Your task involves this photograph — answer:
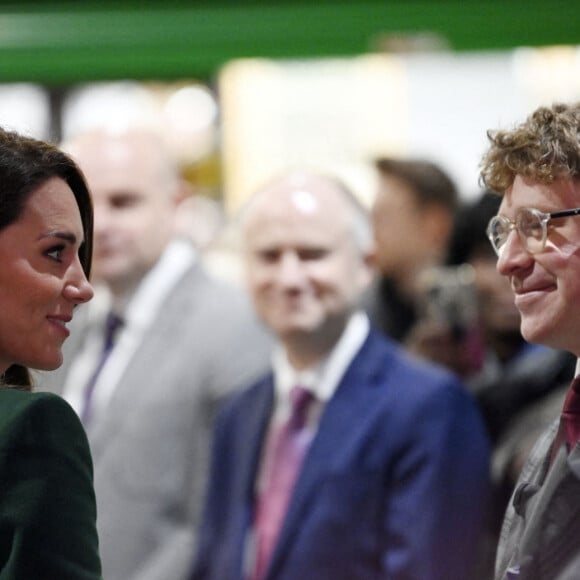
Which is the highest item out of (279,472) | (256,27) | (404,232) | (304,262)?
(256,27)

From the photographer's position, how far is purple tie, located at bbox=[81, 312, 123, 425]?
3.35 metres

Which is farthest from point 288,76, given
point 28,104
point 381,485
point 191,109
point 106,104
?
point 381,485

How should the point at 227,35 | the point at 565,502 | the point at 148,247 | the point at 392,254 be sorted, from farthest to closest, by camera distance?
1. the point at 392,254
2. the point at 227,35
3. the point at 148,247
4. the point at 565,502

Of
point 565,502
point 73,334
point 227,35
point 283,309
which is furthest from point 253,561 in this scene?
point 227,35

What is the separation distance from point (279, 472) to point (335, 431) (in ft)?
0.51

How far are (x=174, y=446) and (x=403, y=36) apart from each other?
137cm

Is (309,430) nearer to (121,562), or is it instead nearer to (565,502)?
(121,562)

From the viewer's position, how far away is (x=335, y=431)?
2.93 metres

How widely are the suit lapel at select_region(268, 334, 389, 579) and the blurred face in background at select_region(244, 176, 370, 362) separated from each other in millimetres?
138

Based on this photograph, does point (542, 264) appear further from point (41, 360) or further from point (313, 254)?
point (313, 254)

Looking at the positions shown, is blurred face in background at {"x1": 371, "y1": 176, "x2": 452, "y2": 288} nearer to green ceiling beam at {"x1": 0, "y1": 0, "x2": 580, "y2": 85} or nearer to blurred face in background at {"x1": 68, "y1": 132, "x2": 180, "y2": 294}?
green ceiling beam at {"x1": 0, "y1": 0, "x2": 580, "y2": 85}

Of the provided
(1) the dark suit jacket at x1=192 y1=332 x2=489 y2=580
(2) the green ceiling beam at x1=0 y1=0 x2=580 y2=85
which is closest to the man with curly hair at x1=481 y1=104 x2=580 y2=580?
(1) the dark suit jacket at x1=192 y1=332 x2=489 y2=580

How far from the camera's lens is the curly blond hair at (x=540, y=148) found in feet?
6.07

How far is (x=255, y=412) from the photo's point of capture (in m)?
3.10
